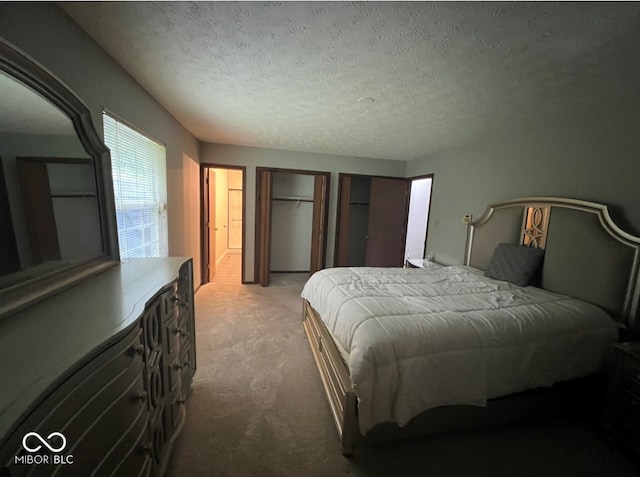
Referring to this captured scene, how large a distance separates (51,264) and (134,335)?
22.0 inches

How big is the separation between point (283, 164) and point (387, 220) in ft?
7.07

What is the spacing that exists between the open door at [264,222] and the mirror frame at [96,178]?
2796mm

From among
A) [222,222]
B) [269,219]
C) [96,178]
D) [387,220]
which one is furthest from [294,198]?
[96,178]

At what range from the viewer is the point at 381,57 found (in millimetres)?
1586

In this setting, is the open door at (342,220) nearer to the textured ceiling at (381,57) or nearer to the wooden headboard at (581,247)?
the textured ceiling at (381,57)

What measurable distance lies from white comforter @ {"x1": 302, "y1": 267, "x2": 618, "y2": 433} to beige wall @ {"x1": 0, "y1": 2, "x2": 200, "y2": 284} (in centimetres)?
205

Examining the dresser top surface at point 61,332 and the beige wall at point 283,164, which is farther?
the beige wall at point 283,164

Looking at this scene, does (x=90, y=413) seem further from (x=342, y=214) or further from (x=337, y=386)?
(x=342, y=214)

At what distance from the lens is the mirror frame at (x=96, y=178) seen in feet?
3.11

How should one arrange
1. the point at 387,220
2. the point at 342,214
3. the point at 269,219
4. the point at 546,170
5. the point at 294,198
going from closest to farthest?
the point at 546,170
the point at 269,219
the point at 342,214
the point at 387,220
the point at 294,198

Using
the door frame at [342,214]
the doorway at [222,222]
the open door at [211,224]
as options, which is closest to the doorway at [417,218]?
the door frame at [342,214]

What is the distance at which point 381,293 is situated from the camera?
2.11 meters

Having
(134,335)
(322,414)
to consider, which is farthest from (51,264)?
(322,414)

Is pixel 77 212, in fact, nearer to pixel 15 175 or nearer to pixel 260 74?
pixel 15 175
